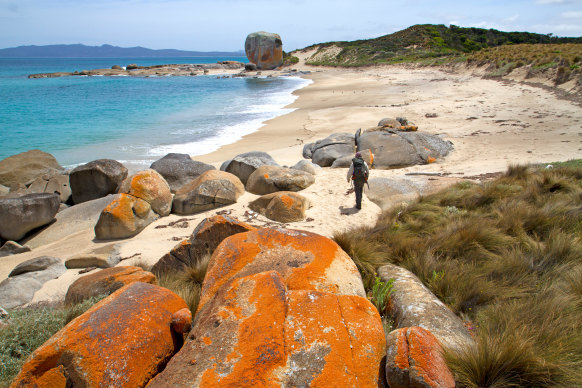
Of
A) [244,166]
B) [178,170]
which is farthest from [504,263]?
[178,170]

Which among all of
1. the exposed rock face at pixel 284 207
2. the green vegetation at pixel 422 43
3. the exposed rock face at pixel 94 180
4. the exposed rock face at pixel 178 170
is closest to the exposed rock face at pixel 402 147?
the exposed rock face at pixel 284 207

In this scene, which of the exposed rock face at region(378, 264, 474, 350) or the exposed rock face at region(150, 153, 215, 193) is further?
the exposed rock face at region(150, 153, 215, 193)

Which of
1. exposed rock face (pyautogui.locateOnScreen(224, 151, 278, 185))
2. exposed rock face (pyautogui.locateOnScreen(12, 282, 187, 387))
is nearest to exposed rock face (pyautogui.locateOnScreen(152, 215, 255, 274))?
exposed rock face (pyautogui.locateOnScreen(12, 282, 187, 387))

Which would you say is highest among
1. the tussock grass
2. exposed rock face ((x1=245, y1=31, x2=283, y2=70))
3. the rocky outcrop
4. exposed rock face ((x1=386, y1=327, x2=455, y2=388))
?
exposed rock face ((x1=245, y1=31, x2=283, y2=70))

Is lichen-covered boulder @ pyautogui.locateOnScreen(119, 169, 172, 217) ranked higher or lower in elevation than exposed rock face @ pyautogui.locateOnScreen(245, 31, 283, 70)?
lower

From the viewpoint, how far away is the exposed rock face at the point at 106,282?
363 cm

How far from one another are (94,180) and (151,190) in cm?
244

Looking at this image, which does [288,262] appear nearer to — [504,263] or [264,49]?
[504,263]

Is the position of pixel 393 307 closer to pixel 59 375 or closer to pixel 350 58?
pixel 59 375

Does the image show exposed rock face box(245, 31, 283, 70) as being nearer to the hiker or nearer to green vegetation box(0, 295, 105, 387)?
the hiker

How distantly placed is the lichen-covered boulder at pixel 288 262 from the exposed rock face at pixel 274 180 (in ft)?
16.5

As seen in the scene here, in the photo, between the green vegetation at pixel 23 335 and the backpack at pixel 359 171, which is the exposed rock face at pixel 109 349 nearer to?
the green vegetation at pixel 23 335

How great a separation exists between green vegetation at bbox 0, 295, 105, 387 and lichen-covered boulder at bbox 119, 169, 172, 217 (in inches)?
176

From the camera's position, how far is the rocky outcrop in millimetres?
4674
